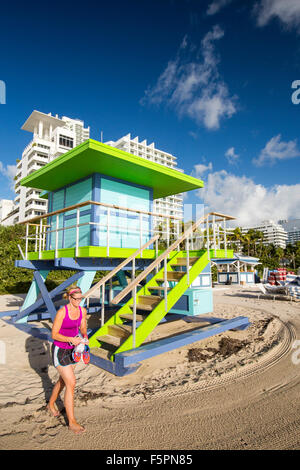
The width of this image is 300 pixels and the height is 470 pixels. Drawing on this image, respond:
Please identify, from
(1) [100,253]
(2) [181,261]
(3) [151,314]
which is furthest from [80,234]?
(3) [151,314]

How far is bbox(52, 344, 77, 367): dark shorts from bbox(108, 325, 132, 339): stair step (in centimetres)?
233

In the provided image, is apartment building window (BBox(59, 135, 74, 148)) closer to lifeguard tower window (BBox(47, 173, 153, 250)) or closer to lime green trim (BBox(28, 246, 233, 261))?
lifeguard tower window (BBox(47, 173, 153, 250))

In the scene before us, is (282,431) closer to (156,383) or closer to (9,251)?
(156,383)

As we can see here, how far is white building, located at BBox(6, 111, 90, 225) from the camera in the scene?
246 feet

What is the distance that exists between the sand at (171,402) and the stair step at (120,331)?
0.78 meters

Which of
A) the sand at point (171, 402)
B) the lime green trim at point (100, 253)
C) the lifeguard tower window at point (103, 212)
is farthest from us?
the lifeguard tower window at point (103, 212)

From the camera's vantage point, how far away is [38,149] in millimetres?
76812

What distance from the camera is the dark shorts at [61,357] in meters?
3.29

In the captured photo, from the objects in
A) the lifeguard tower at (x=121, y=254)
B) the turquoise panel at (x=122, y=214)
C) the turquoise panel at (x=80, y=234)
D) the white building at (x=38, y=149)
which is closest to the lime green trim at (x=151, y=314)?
the lifeguard tower at (x=121, y=254)

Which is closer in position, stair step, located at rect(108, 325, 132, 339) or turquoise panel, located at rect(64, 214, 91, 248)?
stair step, located at rect(108, 325, 132, 339)

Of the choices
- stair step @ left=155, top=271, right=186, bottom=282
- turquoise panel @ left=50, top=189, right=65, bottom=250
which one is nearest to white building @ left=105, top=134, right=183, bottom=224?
turquoise panel @ left=50, top=189, right=65, bottom=250

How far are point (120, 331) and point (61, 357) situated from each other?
8.49 feet

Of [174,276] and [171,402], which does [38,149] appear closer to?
[174,276]

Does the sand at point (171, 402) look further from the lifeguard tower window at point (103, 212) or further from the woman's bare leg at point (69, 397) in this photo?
the lifeguard tower window at point (103, 212)
